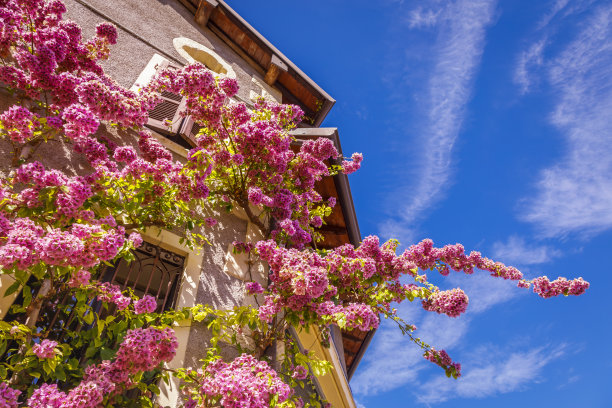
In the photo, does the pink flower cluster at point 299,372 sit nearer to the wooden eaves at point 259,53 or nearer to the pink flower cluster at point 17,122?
the pink flower cluster at point 17,122

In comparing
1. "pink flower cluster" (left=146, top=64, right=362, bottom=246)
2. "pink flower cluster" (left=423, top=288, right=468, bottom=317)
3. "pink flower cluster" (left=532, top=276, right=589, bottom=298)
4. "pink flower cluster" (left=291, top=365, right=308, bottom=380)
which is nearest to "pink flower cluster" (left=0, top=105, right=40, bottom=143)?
"pink flower cluster" (left=146, top=64, right=362, bottom=246)

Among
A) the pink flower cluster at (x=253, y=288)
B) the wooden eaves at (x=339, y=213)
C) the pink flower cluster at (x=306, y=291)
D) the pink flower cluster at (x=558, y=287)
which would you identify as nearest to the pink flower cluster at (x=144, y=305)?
the pink flower cluster at (x=306, y=291)

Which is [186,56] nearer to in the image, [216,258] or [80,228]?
[216,258]

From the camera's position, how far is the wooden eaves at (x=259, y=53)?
8.26 m

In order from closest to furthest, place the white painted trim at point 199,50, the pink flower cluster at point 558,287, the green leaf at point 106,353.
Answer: the green leaf at point 106,353
the pink flower cluster at point 558,287
the white painted trim at point 199,50

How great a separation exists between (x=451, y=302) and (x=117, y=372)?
3210 mm

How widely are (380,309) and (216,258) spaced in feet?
6.47

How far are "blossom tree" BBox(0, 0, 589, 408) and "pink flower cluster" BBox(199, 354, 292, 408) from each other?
10mm

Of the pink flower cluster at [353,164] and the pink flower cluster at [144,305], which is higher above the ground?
the pink flower cluster at [353,164]

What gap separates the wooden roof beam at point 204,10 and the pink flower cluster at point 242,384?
7106 millimetres

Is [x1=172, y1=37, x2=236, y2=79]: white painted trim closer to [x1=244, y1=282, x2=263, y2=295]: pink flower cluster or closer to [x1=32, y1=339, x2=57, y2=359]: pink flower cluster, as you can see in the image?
[x1=244, y1=282, x2=263, y2=295]: pink flower cluster

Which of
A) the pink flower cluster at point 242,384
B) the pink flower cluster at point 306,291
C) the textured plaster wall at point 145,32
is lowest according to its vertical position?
the pink flower cluster at point 242,384

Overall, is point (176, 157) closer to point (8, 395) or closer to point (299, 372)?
point (299, 372)

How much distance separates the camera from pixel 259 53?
8.59m
